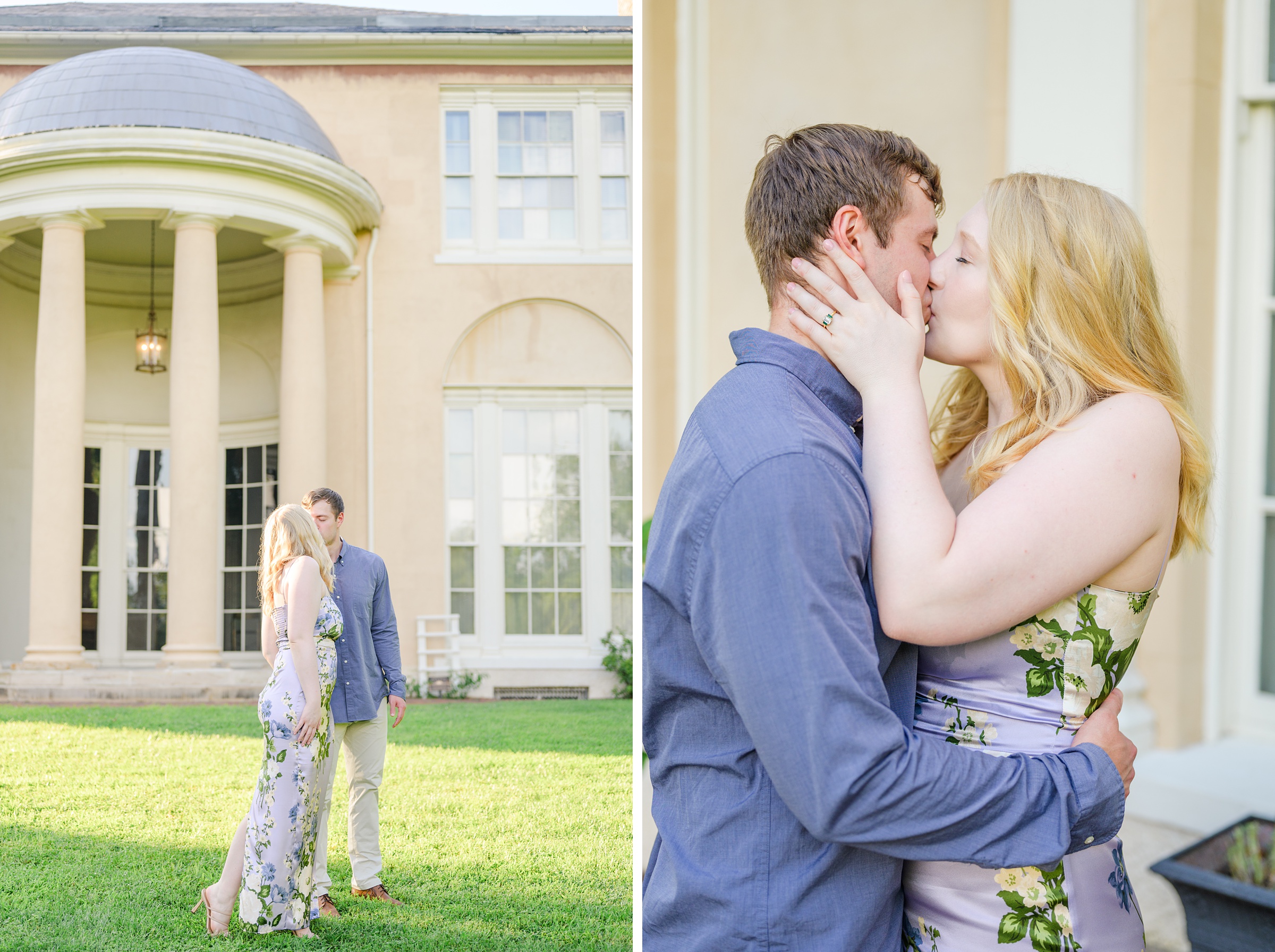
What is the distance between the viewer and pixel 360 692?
8.63 ft

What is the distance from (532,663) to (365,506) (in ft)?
2.32

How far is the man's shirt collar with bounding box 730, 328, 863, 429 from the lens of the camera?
115 centimetres

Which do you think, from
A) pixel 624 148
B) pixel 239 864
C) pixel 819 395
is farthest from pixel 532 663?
pixel 819 395

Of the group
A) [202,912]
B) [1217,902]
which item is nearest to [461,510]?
[202,912]

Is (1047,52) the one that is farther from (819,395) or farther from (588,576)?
(819,395)

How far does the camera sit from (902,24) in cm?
314

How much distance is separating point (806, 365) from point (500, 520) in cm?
190

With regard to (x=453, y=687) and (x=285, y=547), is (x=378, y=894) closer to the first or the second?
(x=453, y=687)

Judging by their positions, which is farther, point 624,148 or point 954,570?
Result: point 624,148

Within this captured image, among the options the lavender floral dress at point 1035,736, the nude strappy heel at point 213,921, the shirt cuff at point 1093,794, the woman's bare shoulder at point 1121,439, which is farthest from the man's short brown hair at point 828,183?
the nude strappy heel at point 213,921

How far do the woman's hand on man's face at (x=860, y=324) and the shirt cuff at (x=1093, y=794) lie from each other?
465 mm

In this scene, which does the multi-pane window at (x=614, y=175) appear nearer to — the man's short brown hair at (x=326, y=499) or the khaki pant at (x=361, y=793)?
the man's short brown hair at (x=326, y=499)

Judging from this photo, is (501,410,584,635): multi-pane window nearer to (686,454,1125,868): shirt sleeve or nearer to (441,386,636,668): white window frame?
(441,386,636,668): white window frame

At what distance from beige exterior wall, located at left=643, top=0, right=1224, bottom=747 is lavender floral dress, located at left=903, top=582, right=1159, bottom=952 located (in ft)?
6.04
